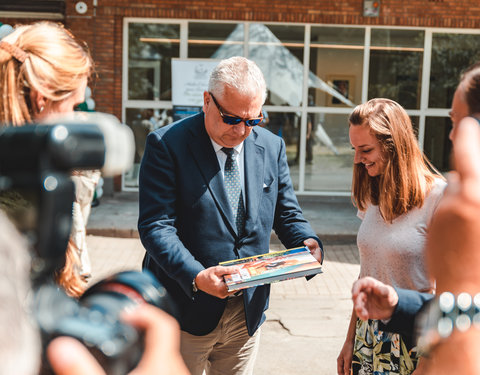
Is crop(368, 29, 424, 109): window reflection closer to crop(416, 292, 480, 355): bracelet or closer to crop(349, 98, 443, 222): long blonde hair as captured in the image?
crop(349, 98, 443, 222): long blonde hair

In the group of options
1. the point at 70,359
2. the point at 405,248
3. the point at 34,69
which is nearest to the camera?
the point at 70,359

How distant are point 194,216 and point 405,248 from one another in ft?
3.03

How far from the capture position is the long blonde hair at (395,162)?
2.45 m

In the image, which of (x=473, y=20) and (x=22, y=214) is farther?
(x=473, y=20)

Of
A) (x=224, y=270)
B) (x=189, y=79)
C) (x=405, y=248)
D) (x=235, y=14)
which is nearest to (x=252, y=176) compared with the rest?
(x=224, y=270)

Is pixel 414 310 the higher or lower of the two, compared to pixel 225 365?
higher

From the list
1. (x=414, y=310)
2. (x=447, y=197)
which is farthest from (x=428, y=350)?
(x=447, y=197)

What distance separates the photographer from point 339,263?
7293 millimetres

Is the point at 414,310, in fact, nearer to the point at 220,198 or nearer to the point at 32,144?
the point at 220,198

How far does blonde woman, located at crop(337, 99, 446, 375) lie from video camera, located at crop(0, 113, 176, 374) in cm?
161

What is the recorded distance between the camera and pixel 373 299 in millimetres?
1907

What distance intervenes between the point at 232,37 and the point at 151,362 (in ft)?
34.2

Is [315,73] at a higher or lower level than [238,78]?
higher

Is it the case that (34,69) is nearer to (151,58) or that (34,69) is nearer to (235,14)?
(235,14)
